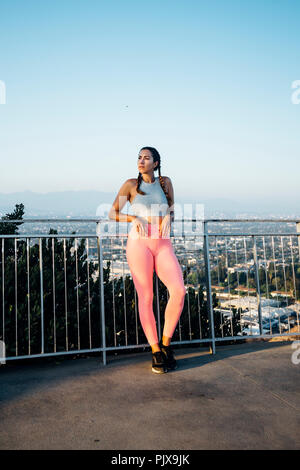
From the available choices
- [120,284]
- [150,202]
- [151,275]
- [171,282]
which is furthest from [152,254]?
[120,284]

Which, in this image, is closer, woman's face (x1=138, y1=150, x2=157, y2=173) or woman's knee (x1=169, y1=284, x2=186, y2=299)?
woman's knee (x1=169, y1=284, x2=186, y2=299)

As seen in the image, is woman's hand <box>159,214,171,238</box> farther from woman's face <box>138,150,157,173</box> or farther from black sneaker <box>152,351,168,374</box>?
black sneaker <box>152,351,168,374</box>

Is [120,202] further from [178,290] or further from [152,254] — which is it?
[178,290]

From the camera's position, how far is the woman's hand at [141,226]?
316 cm

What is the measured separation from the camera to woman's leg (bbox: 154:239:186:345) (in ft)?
10.4

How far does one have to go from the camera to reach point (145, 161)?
328cm

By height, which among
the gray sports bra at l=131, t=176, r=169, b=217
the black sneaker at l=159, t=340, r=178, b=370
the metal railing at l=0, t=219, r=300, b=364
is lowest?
the black sneaker at l=159, t=340, r=178, b=370

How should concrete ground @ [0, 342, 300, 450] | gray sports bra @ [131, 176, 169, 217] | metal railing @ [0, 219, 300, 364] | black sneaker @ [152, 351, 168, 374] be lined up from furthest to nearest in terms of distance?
metal railing @ [0, 219, 300, 364]
gray sports bra @ [131, 176, 169, 217]
black sneaker @ [152, 351, 168, 374]
concrete ground @ [0, 342, 300, 450]

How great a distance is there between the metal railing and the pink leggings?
51cm

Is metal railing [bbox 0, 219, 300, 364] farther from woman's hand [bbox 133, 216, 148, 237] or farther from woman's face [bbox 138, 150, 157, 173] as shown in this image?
woman's face [bbox 138, 150, 157, 173]

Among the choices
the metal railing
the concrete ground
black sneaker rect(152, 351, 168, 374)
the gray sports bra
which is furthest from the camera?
the metal railing

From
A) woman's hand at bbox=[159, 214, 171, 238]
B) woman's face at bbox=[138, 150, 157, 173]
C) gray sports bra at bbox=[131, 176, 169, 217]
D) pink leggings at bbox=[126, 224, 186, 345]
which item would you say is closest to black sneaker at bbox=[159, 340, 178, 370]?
pink leggings at bbox=[126, 224, 186, 345]

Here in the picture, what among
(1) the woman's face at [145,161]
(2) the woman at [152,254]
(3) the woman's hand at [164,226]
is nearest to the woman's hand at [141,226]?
(2) the woman at [152,254]

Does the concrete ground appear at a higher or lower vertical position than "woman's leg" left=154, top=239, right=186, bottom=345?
lower
